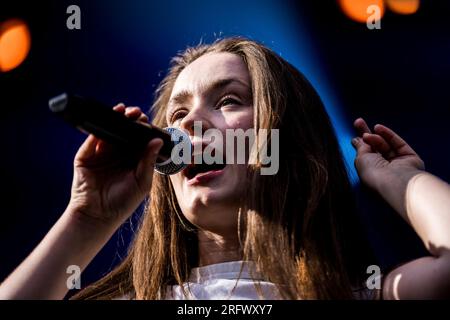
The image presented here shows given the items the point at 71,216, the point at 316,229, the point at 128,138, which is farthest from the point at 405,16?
the point at 71,216

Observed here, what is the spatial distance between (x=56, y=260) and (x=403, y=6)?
129cm

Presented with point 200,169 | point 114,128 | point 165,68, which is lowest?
point 200,169

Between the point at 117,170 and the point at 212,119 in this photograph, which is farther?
the point at 212,119

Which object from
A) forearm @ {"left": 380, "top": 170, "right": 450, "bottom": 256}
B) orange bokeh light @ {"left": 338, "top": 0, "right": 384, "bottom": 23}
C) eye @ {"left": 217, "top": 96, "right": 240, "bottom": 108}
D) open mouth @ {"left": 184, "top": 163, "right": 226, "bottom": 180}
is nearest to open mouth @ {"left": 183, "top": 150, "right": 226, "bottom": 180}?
open mouth @ {"left": 184, "top": 163, "right": 226, "bottom": 180}

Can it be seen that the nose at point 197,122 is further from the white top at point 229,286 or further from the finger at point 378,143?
the finger at point 378,143

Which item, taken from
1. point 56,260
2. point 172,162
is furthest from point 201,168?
point 56,260

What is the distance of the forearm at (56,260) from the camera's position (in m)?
Result: 1.13

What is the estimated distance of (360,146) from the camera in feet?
5.25

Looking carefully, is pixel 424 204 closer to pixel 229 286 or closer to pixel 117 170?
pixel 229 286

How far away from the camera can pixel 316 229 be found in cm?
134

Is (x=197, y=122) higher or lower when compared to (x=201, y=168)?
higher

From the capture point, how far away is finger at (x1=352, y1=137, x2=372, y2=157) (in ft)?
5.13

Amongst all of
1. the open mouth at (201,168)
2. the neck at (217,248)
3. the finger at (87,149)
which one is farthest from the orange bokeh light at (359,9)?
the finger at (87,149)
